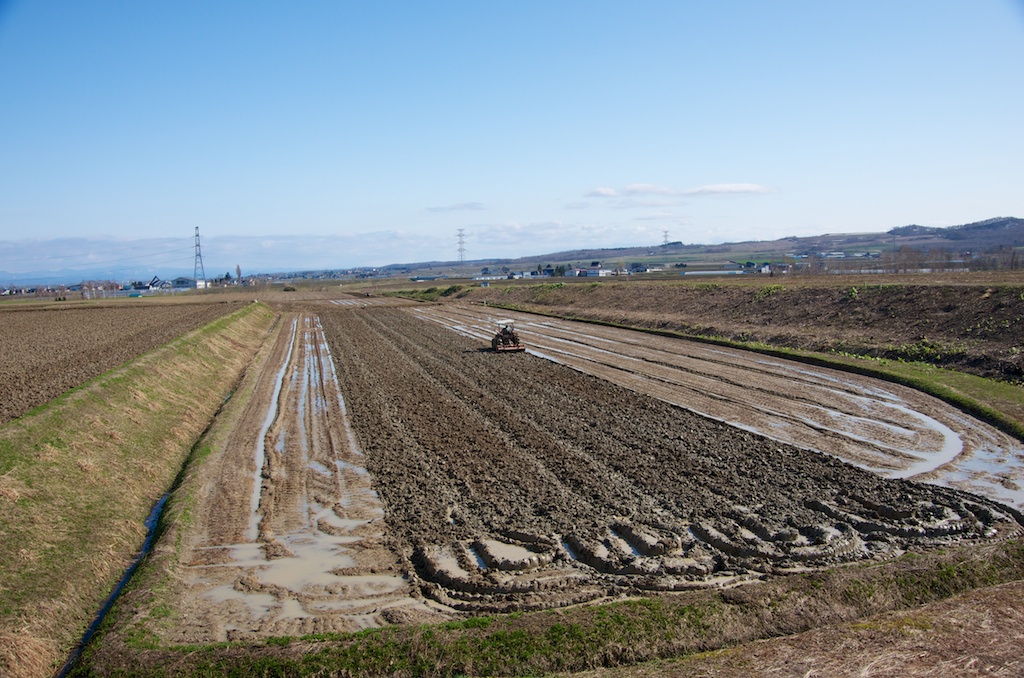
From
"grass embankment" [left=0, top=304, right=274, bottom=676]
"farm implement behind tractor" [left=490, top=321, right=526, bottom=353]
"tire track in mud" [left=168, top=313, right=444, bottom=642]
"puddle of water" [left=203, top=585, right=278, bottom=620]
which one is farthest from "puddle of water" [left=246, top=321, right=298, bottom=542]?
"farm implement behind tractor" [left=490, top=321, right=526, bottom=353]

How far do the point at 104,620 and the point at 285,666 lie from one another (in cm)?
272

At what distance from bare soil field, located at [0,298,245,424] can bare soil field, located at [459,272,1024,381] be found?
26.4 meters

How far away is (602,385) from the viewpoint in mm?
22625

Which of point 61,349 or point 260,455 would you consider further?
point 61,349

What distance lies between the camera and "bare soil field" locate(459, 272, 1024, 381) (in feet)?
80.2

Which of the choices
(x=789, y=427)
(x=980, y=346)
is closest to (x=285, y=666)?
(x=789, y=427)

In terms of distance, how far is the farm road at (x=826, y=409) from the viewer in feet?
45.1

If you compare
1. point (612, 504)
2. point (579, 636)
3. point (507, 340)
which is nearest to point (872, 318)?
point (507, 340)

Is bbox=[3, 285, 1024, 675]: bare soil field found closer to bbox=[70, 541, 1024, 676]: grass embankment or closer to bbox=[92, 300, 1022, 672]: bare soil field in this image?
bbox=[92, 300, 1022, 672]: bare soil field

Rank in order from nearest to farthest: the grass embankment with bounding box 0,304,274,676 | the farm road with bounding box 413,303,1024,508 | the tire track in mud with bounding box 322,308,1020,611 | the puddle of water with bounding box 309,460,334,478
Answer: the grass embankment with bounding box 0,304,274,676, the tire track in mud with bounding box 322,308,1020,611, the farm road with bounding box 413,303,1024,508, the puddle of water with bounding box 309,460,334,478

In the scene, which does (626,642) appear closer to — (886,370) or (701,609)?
(701,609)

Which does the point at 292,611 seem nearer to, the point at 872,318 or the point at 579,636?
the point at 579,636

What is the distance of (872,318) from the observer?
31.6 meters

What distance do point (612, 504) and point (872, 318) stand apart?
2474 centimetres
